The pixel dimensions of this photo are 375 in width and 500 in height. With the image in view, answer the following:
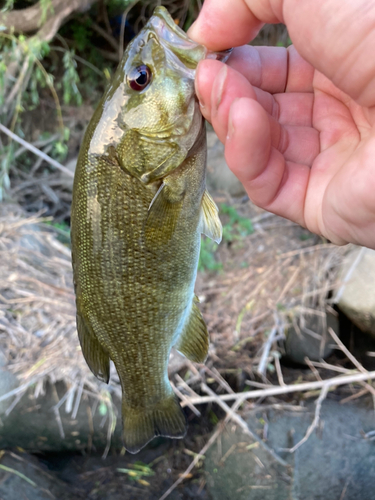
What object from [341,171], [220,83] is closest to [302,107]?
[341,171]

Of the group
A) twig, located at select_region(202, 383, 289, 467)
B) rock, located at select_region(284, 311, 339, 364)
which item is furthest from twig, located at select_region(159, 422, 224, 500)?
rock, located at select_region(284, 311, 339, 364)

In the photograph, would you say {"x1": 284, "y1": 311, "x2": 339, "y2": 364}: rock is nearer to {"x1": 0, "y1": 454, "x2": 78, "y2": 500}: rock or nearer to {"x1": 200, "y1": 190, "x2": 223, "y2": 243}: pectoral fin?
{"x1": 200, "y1": 190, "x2": 223, "y2": 243}: pectoral fin

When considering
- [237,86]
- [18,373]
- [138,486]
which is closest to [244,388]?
[138,486]

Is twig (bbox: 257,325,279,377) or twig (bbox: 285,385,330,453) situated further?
twig (bbox: 257,325,279,377)

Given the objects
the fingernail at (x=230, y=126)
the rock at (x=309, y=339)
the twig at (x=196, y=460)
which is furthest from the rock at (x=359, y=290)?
the fingernail at (x=230, y=126)

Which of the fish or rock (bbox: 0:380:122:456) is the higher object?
the fish

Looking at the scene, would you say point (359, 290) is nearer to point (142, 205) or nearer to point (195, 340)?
point (195, 340)
